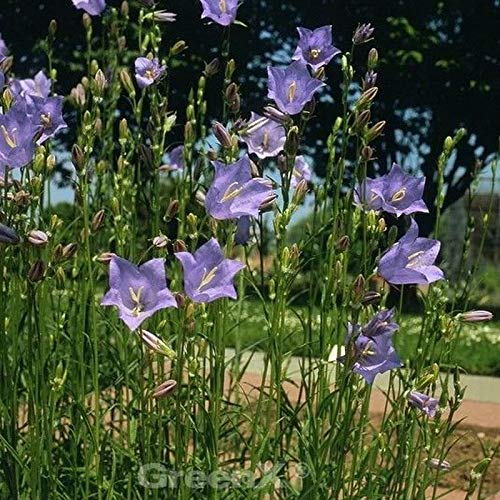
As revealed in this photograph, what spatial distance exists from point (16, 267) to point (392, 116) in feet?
40.3

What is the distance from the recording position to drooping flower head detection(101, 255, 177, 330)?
1.48m

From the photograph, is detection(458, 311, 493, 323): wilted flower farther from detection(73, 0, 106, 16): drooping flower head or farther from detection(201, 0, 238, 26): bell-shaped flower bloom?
detection(73, 0, 106, 16): drooping flower head

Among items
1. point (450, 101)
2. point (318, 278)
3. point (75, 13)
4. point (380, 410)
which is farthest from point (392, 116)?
point (318, 278)

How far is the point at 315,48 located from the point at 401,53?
11.1m

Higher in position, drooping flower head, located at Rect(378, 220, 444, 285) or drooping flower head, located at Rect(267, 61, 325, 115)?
drooping flower head, located at Rect(267, 61, 325, 115)

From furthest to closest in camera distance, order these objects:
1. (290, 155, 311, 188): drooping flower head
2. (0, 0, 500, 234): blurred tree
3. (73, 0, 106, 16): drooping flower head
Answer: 1. (0, 0, 500, 234): blurred tree
2. (73, 0, 106, 16): drooping flower head
3. (290, 155, 311, 188): drooping flower head

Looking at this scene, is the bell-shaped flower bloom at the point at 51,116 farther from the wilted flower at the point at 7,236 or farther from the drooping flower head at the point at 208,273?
the drooping flower head at the point at 208,273

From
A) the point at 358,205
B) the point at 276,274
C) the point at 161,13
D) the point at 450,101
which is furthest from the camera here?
the point at 450,101

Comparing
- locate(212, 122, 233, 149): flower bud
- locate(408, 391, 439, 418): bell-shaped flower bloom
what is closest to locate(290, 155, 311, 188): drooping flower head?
locate(212, 122, 233, 149): flower bud

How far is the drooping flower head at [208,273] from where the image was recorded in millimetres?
1438

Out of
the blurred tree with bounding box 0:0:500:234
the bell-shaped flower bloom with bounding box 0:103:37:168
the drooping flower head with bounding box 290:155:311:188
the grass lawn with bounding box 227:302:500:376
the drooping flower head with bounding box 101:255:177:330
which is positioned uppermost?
the bell-shaped flower bloom with bounding box 0:103:37:168

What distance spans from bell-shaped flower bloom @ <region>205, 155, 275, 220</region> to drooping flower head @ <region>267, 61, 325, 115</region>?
0.21 m

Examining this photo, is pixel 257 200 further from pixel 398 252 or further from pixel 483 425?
pixel 483 425

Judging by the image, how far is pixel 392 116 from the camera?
559 inches
